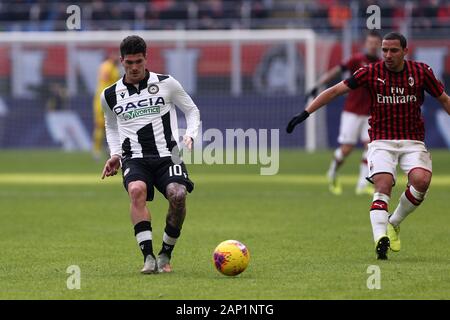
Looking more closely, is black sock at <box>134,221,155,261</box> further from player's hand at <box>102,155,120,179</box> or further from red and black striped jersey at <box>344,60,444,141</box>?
red and black striped jersey at <box>344,60,444,141</box>

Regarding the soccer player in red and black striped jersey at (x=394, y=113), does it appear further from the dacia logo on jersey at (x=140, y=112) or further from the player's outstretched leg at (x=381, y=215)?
the dacia logo on jersey at (x=140, y=112)

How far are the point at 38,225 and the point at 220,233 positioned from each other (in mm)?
2592

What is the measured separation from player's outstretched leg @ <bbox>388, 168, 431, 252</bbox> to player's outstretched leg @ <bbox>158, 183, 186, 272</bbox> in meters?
2.42

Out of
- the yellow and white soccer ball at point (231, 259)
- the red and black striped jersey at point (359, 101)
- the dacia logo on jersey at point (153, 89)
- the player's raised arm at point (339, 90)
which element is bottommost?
the yellow and white soccer ball at point (231, 259)

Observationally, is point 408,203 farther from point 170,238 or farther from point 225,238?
point 170,238

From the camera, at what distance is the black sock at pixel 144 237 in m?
9.41

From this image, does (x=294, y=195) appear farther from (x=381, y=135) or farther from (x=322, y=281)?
(x=322, y=281)

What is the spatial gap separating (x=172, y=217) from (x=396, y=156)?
8.45 feet

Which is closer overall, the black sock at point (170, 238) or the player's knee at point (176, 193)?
the player's knee at point (176, 193)

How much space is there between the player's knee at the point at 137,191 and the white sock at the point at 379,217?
244 cm

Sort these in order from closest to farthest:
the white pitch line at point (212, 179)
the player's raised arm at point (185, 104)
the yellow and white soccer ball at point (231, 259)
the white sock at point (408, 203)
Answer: the yellow and white soccer ball at point (231, 259)
the player's raised arm at point (185, 104)
the white sock at point (408, 203)
the white pitch line at point (212, 179)

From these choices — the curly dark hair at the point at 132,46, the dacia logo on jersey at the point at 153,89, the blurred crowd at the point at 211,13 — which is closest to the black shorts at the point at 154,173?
the dacia logo on jersey at the point at 153,89

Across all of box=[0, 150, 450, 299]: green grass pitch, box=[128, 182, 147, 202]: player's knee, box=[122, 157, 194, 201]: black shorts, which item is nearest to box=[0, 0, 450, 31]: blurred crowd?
box=[0, 150, 450, 299]: green grass pitch
